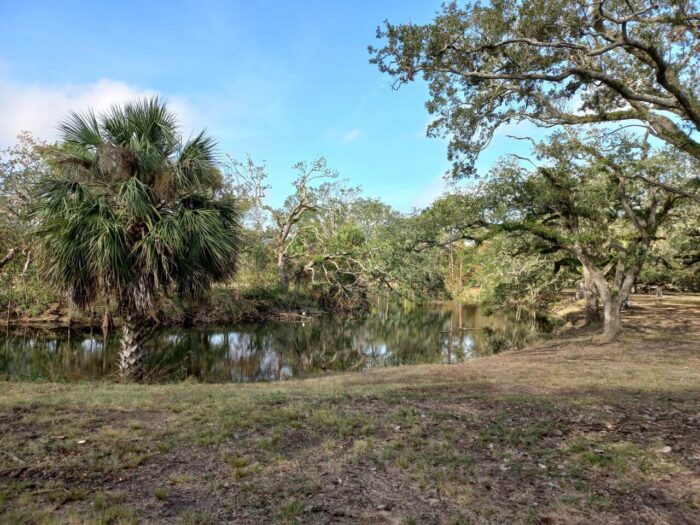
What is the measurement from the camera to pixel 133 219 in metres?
9.97

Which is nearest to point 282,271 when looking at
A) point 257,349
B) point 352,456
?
point 257,349

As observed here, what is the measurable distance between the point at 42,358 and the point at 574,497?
16575 mm

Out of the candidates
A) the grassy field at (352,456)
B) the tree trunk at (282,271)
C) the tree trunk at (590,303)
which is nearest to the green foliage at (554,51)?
the grassy field at (352,456)

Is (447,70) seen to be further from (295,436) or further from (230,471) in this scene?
(230,471)

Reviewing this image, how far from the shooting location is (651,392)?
7273 millimetres

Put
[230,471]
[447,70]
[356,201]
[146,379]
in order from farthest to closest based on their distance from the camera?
[356,201] < [146,379] < [447,70] < [230,471]

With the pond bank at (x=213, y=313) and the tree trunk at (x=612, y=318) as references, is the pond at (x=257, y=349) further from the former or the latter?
the tree trunk at (x=612, y=318)

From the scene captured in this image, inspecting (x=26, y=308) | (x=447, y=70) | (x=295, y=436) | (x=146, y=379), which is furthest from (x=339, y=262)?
(x=295, y=436)

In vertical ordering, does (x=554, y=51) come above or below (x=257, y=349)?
above

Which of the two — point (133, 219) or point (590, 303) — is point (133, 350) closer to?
point (133, 219)

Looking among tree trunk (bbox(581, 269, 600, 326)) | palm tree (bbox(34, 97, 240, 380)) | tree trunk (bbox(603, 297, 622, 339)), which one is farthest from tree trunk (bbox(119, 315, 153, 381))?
tree trunk (bbox(581, 269, 600, 326))

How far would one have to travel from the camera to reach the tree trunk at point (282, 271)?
2941cm

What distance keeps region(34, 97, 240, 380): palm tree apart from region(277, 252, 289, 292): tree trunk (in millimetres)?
18327

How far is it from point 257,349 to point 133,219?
395 inches
